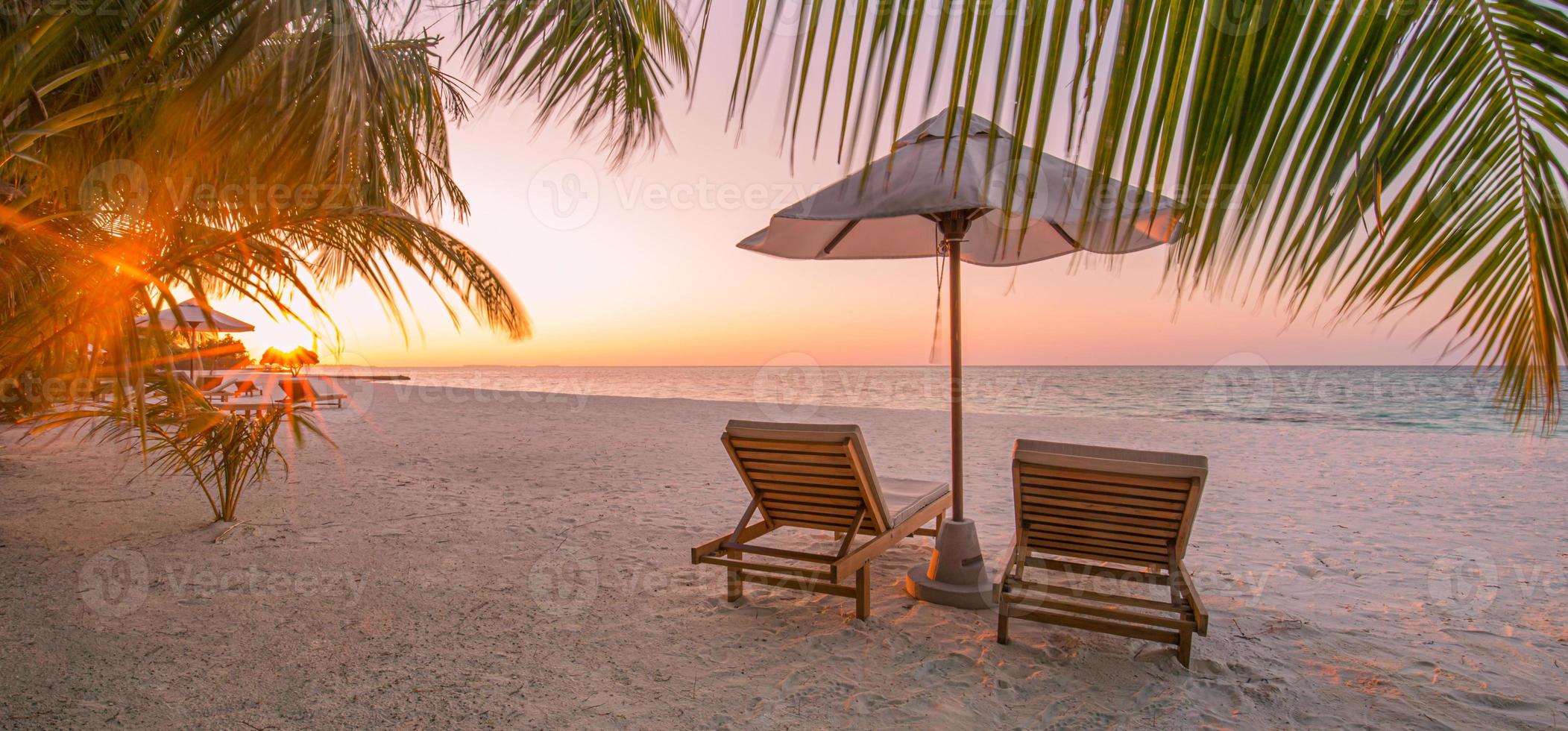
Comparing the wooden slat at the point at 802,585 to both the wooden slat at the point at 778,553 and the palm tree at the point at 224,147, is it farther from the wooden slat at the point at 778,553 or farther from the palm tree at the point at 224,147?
the palm tree at the point at 224,147

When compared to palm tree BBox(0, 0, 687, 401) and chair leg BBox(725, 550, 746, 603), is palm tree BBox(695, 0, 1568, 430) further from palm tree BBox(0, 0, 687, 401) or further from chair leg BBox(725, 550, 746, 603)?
chair leg BBox(725, 550, 746, 603)

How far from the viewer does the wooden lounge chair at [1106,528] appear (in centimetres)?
275

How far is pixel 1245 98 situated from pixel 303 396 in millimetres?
12062

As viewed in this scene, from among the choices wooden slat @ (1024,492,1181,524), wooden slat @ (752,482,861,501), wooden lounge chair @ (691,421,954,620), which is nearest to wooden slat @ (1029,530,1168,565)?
wooden slat @ (1024,492,1181,524)

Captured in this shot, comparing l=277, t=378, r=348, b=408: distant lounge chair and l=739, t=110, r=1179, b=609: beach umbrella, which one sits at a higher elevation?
l=739, t=110, r=1179, b=609: beach umbrella

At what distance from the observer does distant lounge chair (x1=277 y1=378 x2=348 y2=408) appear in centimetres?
519

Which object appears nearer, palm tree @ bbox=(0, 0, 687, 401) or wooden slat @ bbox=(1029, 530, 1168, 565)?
palm tree @ bbox=(0, 0, 687, 401)

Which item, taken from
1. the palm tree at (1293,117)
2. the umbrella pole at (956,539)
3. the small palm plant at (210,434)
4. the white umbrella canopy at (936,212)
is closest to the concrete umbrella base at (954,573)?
the umbrella pole at (956,539)

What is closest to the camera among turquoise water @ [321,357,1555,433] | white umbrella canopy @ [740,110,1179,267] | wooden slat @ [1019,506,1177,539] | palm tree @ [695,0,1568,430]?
palm tree @ [695,0,1568,430]

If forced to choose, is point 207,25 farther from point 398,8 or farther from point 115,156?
point 115,156

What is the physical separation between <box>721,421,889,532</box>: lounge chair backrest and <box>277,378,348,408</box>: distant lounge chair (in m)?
2.51

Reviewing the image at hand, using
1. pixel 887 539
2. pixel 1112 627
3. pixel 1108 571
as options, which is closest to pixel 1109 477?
pixel 1108 571

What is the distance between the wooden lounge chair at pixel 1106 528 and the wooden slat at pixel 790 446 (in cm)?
76

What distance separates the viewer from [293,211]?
121 inches
